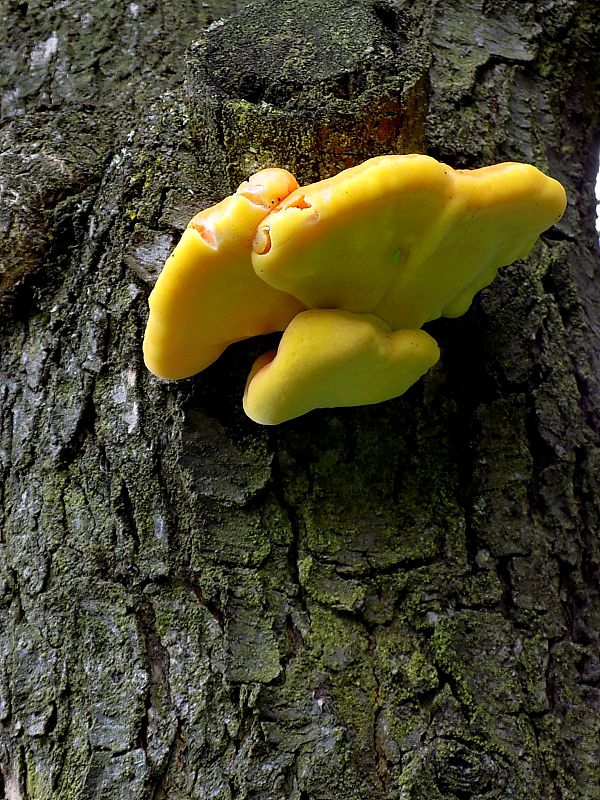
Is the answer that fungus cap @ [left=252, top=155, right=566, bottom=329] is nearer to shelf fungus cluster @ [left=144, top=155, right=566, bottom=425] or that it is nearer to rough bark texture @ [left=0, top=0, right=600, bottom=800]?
shelf fungus cluster @ [left=144, top=155, right=566, bottom=425]

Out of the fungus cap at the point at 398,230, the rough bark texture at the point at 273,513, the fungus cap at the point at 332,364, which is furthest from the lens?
the rough bark texture at the point at 273,513

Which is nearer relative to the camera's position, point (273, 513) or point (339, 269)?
point (339, 269)


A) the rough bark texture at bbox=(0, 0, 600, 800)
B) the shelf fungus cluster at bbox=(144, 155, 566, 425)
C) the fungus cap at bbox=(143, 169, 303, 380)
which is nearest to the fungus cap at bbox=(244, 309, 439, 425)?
the shelf fungus cluster at bbox=(144, 155, 566, 425)

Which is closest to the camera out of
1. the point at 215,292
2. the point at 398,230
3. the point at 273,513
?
the point at 398,230

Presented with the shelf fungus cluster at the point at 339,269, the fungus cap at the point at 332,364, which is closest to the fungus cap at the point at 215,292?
the shelf fungus cluster at the point at 339,269

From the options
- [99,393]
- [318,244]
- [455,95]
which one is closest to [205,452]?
[99,393]

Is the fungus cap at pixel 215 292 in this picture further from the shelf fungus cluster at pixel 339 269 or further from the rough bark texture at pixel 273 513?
the rough bark texture at pixel 273 513

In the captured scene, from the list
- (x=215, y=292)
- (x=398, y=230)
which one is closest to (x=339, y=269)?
(x=398, y=230)

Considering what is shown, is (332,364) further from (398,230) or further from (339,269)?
(398,230)
